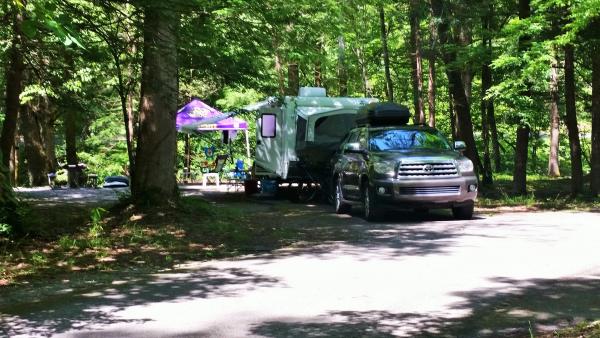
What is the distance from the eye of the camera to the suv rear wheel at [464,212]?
513 inches

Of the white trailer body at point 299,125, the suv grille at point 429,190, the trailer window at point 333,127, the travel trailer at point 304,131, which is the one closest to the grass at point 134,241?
the suv grille at point 429,190

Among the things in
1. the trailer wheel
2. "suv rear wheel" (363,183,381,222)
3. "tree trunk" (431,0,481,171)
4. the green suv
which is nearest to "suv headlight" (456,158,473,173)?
the green suv

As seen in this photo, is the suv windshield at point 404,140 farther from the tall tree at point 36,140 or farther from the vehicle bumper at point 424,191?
the tall tree at point 36,140

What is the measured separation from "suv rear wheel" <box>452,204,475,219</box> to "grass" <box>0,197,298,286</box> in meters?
3.91

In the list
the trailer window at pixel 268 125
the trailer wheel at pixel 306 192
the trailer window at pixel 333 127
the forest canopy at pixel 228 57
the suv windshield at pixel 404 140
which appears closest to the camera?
the forest canopy at pixel 228 57

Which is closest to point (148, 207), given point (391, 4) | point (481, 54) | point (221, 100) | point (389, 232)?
point (389, 232)

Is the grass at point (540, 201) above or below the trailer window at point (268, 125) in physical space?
below

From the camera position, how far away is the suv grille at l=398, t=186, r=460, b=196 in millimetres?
12328

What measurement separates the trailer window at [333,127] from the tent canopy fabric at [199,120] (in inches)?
161

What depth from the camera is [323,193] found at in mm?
17953

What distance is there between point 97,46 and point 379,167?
5.82 m

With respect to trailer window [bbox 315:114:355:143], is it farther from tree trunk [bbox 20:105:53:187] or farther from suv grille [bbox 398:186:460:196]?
tree trunk [bbox 20:105:53:187]

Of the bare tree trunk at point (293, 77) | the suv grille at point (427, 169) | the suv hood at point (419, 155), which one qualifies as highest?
A: the bare tree trunk at point (293, 77)

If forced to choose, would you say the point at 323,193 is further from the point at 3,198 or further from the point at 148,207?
the point at 3,198
